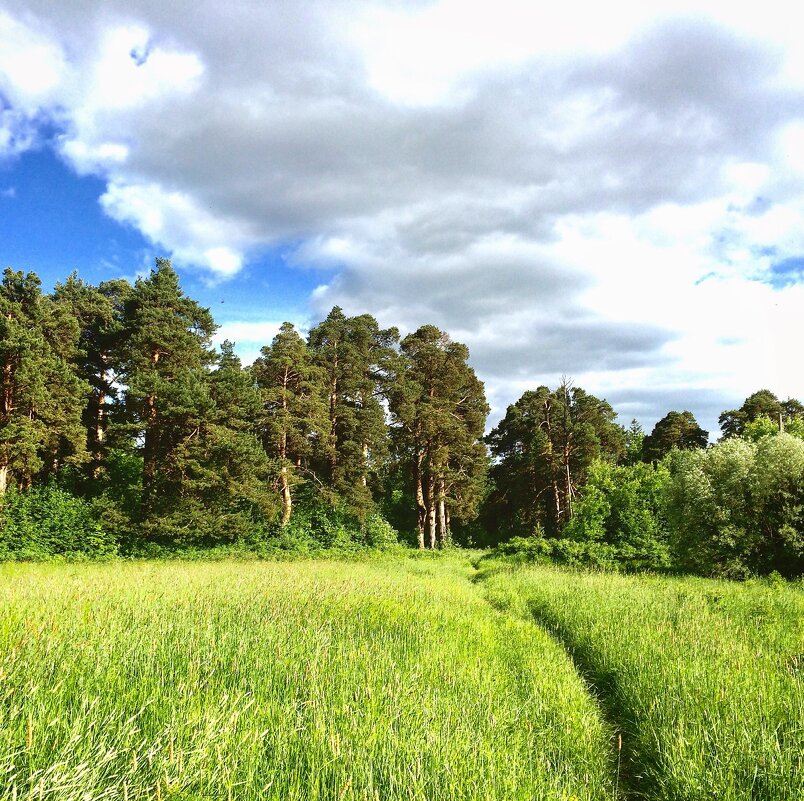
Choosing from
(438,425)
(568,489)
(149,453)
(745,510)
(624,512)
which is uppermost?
(438,425)

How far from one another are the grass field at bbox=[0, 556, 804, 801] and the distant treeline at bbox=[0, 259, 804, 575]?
47.6ft

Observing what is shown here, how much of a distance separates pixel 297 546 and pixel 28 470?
47.6 ft

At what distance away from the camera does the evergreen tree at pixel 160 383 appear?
2692 centimetres

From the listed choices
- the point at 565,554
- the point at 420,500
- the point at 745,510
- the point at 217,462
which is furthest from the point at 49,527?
the point at 745,510

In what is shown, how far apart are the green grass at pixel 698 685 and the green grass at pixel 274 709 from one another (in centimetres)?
43

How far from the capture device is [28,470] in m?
25.0

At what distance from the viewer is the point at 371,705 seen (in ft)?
13.2

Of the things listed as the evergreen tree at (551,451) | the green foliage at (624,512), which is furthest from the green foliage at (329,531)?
the evergreen tree at (551,451)

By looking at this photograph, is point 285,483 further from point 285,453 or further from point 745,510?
point 745,510

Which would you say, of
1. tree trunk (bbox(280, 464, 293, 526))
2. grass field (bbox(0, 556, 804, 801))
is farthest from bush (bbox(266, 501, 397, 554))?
grass field (bbox(0, 556, 804, 801))

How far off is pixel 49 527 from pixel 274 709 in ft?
93.4

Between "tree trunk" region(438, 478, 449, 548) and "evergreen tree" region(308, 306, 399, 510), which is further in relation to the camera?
"tree trunk" region(438, 478, 449, 548)

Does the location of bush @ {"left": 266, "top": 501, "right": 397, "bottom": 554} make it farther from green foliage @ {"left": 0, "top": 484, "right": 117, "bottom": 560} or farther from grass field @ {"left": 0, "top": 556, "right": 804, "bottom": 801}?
grass field @ {"left": 0, "top": 556, "right": 804, "bottom": 801}

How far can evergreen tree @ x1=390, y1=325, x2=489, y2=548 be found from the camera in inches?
1579
